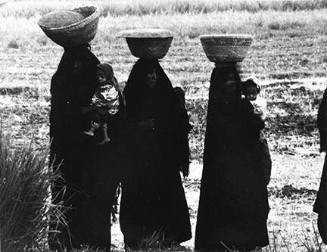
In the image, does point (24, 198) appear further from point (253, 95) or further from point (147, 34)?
point (253, 95)

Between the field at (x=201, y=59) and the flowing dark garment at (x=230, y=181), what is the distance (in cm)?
144

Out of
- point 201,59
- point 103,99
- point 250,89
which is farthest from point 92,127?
point 201,59

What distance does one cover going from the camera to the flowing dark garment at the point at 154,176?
565 cm

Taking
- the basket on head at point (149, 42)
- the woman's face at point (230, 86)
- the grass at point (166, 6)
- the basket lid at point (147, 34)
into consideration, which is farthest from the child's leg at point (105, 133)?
the grass at point (166, 6)

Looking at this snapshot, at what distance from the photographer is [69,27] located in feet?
17.9

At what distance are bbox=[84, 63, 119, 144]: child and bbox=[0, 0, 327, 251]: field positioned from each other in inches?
70.4

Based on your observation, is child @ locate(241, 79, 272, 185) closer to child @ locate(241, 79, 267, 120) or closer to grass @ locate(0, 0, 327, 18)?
child @ locate(241, 79, 267, 120)

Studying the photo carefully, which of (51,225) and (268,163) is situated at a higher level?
(268,163)

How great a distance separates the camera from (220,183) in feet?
18.5

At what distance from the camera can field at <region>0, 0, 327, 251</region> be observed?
24.2 feet

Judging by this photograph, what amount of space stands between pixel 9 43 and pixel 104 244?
2977 mm

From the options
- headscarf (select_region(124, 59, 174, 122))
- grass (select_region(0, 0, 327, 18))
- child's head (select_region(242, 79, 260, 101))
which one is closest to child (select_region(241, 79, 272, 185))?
child's head (select_region(242, 79, 260, 101))

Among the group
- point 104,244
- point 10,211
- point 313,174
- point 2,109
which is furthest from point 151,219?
point 2,109

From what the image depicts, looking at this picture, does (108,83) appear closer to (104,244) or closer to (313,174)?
(104,244)
